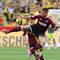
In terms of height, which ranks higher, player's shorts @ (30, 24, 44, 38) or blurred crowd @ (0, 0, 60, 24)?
player's shorts @ (30, 24, 44, 38)

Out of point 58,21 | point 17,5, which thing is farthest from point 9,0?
point 58,21

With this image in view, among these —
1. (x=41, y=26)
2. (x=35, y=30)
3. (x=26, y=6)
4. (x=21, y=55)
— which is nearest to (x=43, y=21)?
(x=41, y=26)

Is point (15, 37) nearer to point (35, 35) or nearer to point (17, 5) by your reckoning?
point (17, 5)

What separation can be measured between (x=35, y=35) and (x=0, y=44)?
24.4 feet

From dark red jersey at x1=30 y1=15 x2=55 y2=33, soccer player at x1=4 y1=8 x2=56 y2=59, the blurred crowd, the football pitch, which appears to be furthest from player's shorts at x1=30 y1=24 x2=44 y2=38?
the blurred crowd

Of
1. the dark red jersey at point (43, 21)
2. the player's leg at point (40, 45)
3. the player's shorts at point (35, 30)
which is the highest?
the dark red jersey at point (43, 21)

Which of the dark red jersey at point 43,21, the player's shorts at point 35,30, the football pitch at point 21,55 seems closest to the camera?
the dark red jersey at point 43,21

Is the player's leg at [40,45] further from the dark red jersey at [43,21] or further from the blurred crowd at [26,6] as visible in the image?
the blurred crowd at [26,6]

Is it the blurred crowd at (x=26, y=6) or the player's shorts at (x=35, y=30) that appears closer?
the player's shorts at (x=35, y=30)

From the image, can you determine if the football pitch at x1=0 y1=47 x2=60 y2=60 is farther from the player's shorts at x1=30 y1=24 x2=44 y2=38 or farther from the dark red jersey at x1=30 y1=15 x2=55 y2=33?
the dark red jersey at x1=30 y1=15 x2=55 y2=33

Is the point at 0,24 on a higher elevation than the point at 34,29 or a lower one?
lower

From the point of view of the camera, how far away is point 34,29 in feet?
26.8

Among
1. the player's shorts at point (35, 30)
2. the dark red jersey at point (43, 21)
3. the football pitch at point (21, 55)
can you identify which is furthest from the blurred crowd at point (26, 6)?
the dark red jersey at point (43, 21)

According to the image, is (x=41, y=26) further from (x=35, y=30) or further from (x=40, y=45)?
(x=40, y=45)
